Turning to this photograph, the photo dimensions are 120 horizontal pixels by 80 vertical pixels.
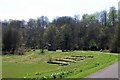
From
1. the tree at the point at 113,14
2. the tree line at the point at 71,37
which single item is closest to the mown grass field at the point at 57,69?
the tree line at the point at 71,37

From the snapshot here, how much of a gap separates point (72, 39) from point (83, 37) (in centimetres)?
376

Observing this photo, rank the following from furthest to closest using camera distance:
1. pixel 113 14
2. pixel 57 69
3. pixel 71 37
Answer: pixel 113 14
pixel 71 37
pixel 57 69

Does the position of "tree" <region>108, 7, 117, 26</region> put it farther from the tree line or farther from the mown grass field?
the mown grass field

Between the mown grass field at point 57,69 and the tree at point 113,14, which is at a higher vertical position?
the tree at point 113,14

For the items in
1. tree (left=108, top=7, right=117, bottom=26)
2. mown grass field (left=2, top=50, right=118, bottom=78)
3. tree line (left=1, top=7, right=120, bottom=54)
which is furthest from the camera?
tree (left=108, top=7, right=117, bottom=26)

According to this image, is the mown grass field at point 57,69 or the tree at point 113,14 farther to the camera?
the tree at point 113,14

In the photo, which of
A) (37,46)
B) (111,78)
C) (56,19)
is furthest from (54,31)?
(111,78)

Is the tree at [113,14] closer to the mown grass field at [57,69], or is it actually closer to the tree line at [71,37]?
the tree line at [71,37]

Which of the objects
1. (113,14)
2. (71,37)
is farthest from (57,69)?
(113,14)

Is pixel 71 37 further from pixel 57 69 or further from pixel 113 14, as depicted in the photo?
pixel 57 69

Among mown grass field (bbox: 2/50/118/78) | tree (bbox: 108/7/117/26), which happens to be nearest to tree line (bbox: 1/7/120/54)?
tree (bbox: 108/7/117/26)

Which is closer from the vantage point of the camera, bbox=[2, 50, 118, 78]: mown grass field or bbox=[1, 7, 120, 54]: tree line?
bbox=[2, 50, 118, 78]: mown grass field

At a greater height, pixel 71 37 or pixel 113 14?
pixel 113 14

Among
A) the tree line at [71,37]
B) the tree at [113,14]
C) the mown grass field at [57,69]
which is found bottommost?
the mown grass field at [57,69]
